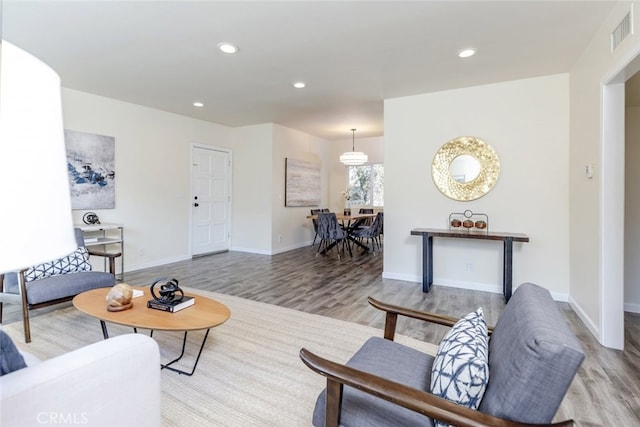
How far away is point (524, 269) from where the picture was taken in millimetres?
3861

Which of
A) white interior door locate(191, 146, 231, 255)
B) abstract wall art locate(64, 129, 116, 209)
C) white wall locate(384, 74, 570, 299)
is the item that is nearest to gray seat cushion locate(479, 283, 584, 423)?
white wall locate(384, 74, 570, 299)

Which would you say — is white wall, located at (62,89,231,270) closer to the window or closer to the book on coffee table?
the book on coffee table

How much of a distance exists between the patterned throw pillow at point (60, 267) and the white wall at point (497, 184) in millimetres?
3689

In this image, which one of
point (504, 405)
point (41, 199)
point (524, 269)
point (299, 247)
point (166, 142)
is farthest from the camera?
point (299, 247)

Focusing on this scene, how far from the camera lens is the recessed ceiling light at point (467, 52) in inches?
120

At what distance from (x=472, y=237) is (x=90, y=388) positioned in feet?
12.0

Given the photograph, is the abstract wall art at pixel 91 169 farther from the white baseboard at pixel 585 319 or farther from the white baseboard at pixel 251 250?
the white baseboard at pixel 585 319

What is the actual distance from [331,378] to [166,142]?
5430 mm

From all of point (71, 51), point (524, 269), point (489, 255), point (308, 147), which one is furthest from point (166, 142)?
point (524, 269)

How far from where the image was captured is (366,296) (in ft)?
12.2

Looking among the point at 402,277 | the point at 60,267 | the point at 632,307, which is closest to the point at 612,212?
the point at 632,307

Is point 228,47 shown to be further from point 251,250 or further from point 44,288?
point 251,250

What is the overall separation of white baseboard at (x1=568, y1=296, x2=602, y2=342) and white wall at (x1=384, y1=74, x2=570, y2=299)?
0.92 feet

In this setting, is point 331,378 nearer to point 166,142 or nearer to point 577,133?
point 577,133
